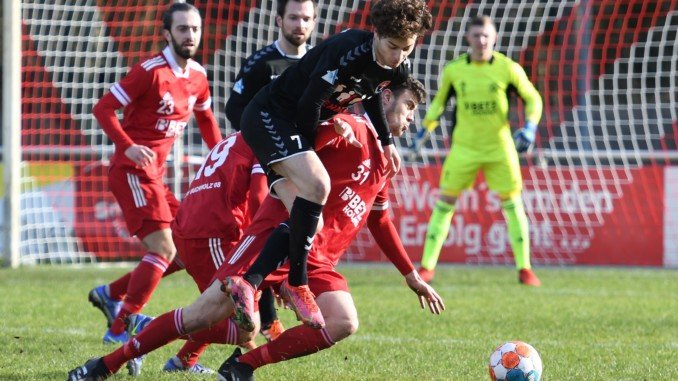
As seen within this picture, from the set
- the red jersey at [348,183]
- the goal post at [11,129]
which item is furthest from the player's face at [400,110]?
the goal post at [11,129]

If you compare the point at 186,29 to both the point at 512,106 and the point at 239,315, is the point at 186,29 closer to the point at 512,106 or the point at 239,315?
the point at 239,315

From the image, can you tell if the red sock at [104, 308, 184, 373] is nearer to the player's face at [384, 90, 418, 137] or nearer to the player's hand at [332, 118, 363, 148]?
the player's hand at [332, 118, 363, 148]

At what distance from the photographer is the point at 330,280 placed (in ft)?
16.2

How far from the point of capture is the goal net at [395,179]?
41.4 ft

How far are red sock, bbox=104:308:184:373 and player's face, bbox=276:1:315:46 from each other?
2.50m

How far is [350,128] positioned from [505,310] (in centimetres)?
372

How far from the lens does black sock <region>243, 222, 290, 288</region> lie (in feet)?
15.4

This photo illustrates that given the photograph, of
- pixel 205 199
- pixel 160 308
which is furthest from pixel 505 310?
pixel 205 199

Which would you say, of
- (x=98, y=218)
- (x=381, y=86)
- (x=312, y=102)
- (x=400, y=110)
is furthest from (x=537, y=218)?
(x=312, y=102)

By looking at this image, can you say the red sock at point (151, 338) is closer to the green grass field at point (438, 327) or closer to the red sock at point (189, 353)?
the green grass field at point (438, 327)

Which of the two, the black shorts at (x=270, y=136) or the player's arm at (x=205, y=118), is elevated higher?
the black shorts at (x=270, y=136)

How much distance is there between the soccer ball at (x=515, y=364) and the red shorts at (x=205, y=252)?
130 cm

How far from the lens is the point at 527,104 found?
10484mm

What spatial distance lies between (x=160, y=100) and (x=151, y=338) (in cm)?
274
